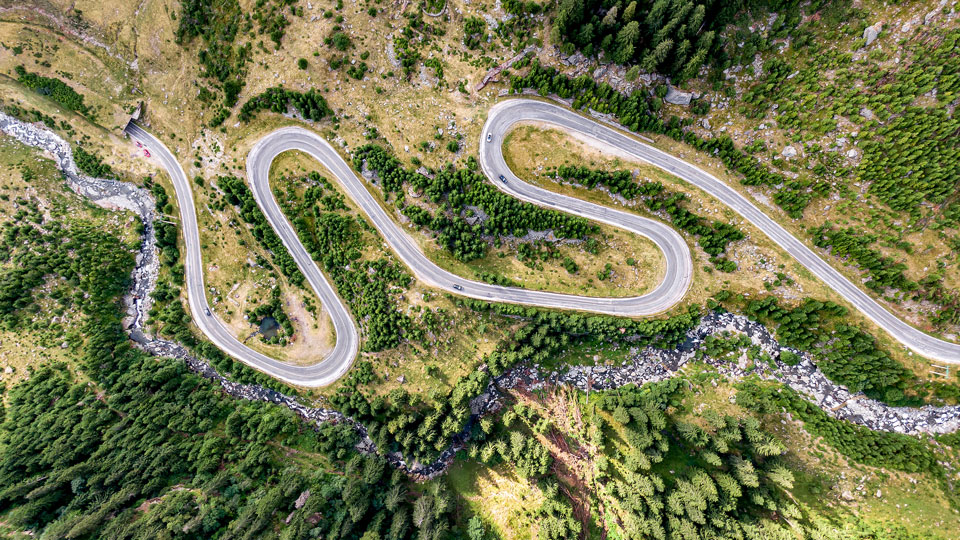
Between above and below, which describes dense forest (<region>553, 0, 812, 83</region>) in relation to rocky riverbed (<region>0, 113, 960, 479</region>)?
above

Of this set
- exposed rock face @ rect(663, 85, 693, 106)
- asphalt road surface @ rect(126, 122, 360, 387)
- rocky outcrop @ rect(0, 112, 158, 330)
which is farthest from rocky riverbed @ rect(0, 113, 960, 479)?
exposed rock face @ rect(663, 85, 693, 106)

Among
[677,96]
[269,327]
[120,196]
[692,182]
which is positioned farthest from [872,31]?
[120,196]

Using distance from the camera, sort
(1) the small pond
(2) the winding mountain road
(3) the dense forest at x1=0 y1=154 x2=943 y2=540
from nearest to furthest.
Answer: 1. (3) the dense forest at x1=0 y1=154 x2=943 y2=540
2. (2) the winding mountain road
3. (1) the small pond

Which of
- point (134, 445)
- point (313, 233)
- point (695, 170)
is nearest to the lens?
point (695, 170)

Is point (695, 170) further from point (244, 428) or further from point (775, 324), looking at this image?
point (244, 428)

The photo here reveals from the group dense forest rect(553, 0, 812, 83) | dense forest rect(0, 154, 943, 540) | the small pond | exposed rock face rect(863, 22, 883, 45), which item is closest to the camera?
exposed rock face rect(863, 22, 883, 45)

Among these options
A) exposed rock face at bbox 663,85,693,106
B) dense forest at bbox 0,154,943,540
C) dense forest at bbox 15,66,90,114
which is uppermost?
exposed rock face at bbox 663,85,693,106

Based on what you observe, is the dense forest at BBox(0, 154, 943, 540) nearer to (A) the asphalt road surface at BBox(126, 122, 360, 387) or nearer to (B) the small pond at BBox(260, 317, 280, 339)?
(A) the asphalt road surface at BBox(126, 122, 360, 387)

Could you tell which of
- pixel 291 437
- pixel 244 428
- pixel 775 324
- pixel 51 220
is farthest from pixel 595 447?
pixel 51 220
